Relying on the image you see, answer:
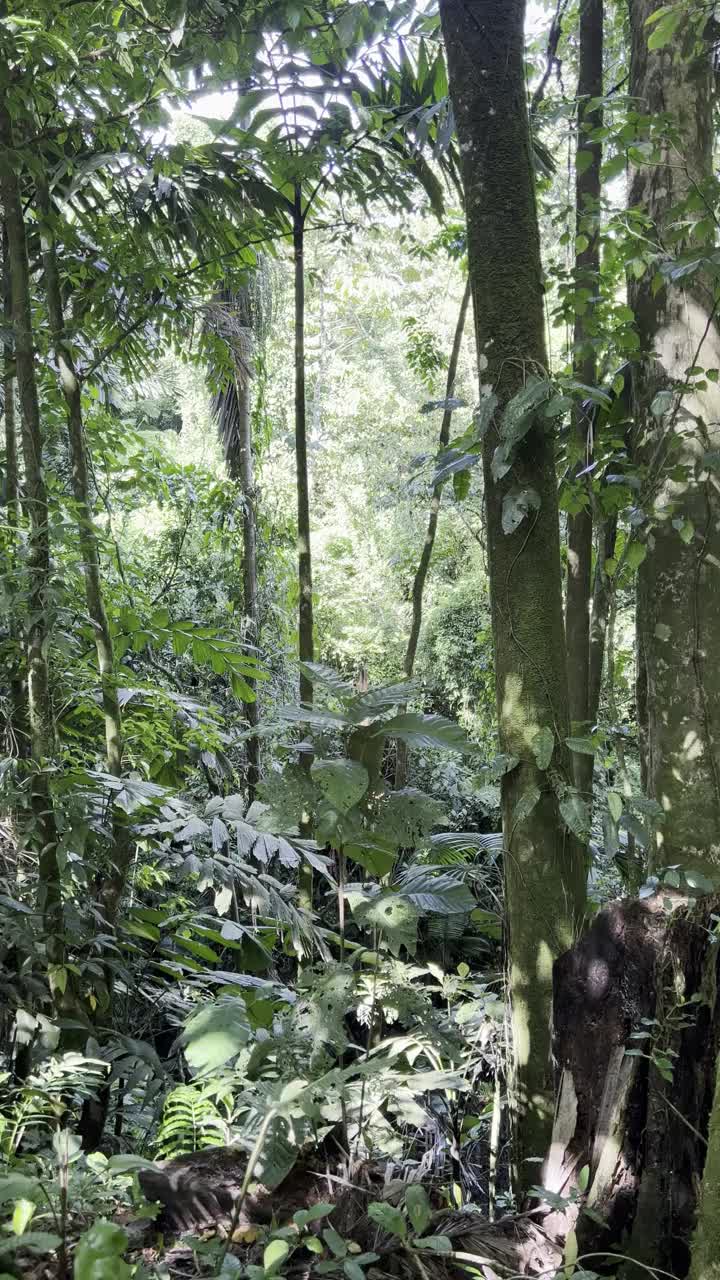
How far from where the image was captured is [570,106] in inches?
120

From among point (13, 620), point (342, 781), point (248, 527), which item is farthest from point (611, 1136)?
point (248, 527)

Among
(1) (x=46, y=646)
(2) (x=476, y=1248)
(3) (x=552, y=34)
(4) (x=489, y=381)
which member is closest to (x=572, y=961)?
(2) (x=476, y=1248)

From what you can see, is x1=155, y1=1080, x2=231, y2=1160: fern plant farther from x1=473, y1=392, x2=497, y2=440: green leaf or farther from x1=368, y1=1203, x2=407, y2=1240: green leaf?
x1=473, y1=392, x2=497, y2=440: green leaf

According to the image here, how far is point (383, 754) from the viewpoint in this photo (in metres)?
2.90

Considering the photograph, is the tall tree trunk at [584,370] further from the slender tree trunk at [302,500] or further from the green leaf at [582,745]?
the slender tree trunk at [302,500]

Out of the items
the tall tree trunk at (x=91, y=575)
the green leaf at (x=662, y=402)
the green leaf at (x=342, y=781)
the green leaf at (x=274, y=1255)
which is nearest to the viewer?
the green leaf at (x=274, y=1255)

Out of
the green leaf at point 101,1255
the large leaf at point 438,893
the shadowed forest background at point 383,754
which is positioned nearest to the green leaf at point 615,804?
the shadowed forest background at point 383,754

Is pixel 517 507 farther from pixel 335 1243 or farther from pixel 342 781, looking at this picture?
pixel 335 1243

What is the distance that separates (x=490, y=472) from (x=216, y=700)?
208 inches

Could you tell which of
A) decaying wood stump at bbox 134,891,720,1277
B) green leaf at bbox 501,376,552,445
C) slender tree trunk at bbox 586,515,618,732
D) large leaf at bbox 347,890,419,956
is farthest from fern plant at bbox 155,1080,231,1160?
green leaf at bbox 501,376,552,445

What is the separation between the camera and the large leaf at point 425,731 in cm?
185

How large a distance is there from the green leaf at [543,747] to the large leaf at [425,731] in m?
0.21

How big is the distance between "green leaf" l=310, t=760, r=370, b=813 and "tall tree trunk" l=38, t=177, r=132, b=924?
1.24m

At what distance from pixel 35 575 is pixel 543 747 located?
1404 mm
